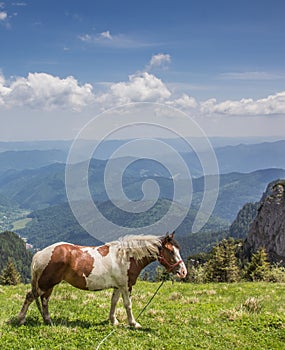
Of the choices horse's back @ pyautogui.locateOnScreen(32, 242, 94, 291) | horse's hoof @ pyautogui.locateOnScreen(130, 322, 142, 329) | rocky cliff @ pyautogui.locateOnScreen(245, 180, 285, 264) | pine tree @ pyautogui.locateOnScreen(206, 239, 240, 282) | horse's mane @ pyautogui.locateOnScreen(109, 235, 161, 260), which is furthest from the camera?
rocky cliff @ pyautogui.locateOnScreen(245, 180, 285, 264)

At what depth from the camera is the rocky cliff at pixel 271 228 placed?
135 metres

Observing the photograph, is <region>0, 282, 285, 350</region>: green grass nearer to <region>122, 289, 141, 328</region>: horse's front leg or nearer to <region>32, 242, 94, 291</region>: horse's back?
<region>122, 289, 141, 328</region>: horse's front leg

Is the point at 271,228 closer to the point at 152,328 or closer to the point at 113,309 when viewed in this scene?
the point at 152,328

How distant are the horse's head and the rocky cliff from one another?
434ft

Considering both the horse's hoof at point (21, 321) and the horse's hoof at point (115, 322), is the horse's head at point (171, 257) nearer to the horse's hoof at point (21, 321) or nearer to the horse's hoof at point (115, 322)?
the horse's hoof at point (115, 322)

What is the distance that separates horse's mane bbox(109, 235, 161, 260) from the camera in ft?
33.2

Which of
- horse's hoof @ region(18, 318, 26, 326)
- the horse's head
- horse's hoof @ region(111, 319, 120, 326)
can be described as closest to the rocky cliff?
the horse's head

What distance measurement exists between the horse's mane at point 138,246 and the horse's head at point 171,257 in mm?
→ 203

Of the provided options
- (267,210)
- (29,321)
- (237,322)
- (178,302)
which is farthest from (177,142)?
(267,210)

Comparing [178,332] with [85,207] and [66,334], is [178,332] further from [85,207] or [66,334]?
[85,207]

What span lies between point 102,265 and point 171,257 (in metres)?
2.03

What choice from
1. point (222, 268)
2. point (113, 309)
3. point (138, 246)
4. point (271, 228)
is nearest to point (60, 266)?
point (113, 309)

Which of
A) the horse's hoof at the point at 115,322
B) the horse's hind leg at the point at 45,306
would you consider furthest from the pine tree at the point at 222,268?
the horse's hind leg at the point at 45,306

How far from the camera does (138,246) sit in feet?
33.4
